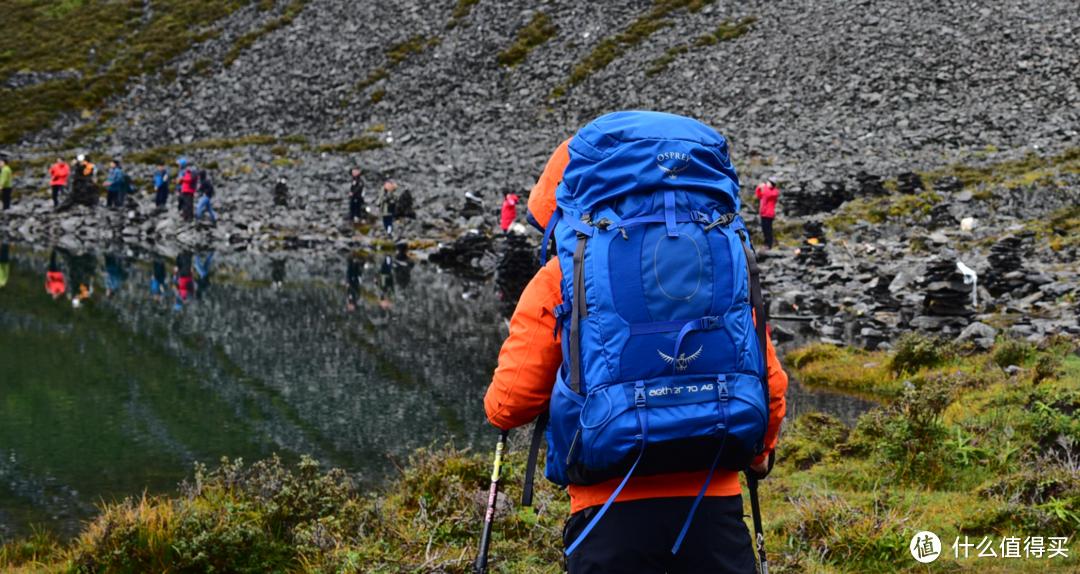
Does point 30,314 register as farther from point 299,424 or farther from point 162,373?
point 299,424

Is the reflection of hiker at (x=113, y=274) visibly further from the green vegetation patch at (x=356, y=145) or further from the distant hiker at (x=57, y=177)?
the green vegetation patch at (x=356, y=145)

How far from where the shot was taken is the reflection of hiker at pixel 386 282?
64.4ft

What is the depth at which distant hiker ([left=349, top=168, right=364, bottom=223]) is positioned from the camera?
107 ft

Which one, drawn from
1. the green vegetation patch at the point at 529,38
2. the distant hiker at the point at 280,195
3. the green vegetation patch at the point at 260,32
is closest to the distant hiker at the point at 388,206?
the distant hiker at the point at 280,195

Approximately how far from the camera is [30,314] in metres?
17.5

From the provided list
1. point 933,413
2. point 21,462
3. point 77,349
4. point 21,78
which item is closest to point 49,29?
point 21,78

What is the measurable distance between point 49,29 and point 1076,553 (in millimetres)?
84138

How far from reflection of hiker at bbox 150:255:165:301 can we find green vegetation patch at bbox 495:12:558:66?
1326 inches

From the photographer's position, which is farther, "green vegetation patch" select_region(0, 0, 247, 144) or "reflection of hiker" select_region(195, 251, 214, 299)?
"green vegetation patch" select_region(0, 0, 247, 144)

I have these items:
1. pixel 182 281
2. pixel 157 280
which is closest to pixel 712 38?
pixel 182 281

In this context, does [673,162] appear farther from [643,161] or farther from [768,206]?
[768,206]

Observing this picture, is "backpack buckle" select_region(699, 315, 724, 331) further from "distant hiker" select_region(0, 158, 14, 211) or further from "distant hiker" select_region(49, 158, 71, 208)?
"distant hiker" select_region(0, 158, 14, 211)

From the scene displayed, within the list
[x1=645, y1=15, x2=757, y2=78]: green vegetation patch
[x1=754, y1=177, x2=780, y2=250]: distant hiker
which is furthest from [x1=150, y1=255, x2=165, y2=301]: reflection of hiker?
[x1=645, y1=15, x2=757, y2=78]: green vegetation patch

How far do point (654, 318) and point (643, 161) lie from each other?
1.71ft
